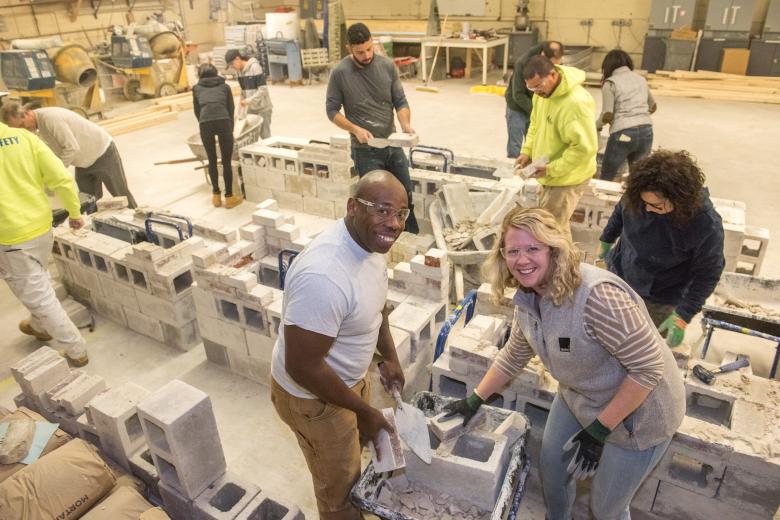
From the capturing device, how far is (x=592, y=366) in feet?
7.99

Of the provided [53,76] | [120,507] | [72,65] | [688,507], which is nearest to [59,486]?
[120,507]

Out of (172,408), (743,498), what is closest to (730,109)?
(743,498)

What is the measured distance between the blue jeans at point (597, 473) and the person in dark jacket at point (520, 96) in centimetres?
502

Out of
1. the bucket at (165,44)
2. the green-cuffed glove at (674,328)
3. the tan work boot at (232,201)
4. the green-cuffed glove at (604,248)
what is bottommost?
the tan work boot at (232,201)

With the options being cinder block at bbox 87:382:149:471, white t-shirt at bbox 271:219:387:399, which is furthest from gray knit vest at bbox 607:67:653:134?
cinder block at bbox 87:382:149:471

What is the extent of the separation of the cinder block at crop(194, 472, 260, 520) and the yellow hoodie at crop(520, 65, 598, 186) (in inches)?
145

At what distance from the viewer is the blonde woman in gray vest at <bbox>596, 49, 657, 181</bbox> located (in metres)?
6.30

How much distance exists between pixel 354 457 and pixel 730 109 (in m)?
13.5

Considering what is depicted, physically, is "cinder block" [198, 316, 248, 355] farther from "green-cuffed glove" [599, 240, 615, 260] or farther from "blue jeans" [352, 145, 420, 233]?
"green-cuffed glove" [599, 240, 615, 260]

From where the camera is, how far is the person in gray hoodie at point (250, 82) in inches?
350

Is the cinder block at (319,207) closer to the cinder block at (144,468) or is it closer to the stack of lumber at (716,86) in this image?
the cinder block at (144,468)

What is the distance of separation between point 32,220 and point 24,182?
316 millimetres

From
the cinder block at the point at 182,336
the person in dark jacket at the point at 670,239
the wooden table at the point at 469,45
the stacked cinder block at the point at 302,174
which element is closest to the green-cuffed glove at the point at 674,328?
the person in dark jacket at the point at 670,239

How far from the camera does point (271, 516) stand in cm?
313
